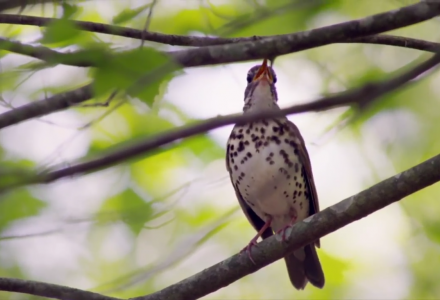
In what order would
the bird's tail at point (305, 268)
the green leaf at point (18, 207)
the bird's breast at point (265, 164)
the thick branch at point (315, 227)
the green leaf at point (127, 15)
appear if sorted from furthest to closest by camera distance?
the bird's tail at point (305, 268), the bird's breast at point (265, 164), the thick branch at point (315, 227), the green leaf at point (127, 15), the green leaf at point (18, 207)

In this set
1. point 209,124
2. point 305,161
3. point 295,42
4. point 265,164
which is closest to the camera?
point 209,124

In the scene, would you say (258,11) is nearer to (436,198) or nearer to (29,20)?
(29,20)

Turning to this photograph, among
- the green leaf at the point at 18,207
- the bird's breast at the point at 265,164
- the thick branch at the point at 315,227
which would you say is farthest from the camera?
the bird's breast at the point at 265,164

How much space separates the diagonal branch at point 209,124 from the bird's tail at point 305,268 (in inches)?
158

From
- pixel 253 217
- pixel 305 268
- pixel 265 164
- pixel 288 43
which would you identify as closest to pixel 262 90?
pixel 265 164

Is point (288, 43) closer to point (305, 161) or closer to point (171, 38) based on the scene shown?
point (171, 38)

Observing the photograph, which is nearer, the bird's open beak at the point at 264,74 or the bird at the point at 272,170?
the bird at the point at 272,170

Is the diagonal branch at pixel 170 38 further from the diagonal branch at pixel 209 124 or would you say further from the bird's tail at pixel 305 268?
the bird's tail at pixel 305 268

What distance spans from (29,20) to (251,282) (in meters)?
4.57

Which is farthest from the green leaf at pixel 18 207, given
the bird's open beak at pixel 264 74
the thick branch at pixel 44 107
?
the bird's open beak at pixel 264 74

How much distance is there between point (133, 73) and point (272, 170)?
331 cm

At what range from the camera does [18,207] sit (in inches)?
140

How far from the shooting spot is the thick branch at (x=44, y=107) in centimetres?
263

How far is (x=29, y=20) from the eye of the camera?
3.63m
